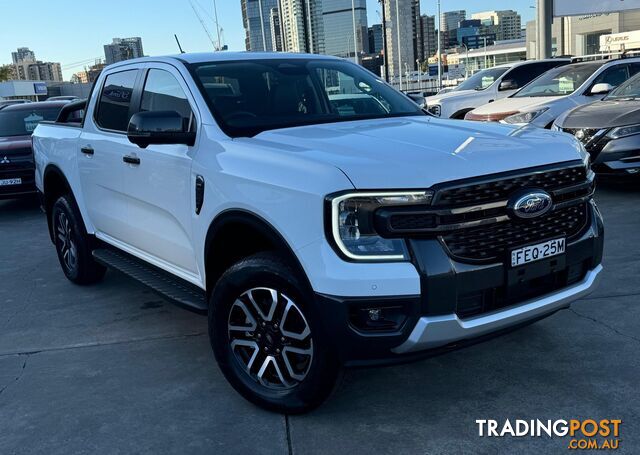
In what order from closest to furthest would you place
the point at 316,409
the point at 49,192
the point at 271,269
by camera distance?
the point at 271,269 → the point at 316,409 → the point at 49,192

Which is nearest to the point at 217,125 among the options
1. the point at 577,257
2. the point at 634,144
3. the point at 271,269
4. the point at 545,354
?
the point at 271,269

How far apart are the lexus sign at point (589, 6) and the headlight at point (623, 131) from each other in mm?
13900

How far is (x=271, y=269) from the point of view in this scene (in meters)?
3.03

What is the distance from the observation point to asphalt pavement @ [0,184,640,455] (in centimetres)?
306

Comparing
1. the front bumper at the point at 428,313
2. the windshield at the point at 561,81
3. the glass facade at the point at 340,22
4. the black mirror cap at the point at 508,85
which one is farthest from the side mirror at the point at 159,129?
the glass facade at the point at 340,22

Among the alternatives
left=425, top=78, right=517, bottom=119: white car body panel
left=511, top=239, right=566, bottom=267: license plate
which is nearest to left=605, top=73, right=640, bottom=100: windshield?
left=425, top=78, right=517, bottom=119: white car body panel

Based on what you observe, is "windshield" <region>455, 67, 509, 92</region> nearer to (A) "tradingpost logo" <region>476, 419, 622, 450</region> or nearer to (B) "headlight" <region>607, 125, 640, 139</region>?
(B) "headlight" <region>607, 125, 640, 139</region>

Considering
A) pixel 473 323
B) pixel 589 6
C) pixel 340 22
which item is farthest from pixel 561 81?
pixel 340 22

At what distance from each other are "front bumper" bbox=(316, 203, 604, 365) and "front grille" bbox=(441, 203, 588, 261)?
0.06 m

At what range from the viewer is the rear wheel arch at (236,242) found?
3010mm

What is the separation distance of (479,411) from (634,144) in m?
5.52

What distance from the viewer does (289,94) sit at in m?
4.19

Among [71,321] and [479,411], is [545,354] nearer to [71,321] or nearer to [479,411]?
[479,411]

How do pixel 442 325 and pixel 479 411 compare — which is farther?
pixel 479 411
